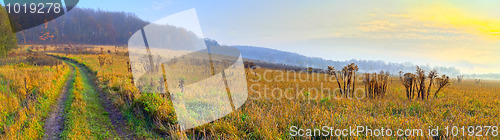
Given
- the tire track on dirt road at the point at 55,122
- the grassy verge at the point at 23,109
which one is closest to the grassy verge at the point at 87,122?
the tire track on dirt road at the point at 55,122

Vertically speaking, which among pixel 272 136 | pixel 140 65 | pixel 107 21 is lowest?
pixel 272 136

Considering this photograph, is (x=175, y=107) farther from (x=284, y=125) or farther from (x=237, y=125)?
(x=284, y=125)

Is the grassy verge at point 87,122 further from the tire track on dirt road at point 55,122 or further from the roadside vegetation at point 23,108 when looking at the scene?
the roadside vegetation at point 23,108

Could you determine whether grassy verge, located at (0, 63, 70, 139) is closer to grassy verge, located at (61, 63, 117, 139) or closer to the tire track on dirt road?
the tire track on dirt road

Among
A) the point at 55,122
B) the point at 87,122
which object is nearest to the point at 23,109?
the point at 55,122

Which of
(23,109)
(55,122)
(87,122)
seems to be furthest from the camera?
(23,109)

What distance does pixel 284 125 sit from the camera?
15.9 feet

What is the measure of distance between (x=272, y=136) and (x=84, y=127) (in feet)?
16.6

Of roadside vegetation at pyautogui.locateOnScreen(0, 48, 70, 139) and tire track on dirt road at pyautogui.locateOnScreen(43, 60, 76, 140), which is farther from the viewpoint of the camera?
tire track on dirt road at pyautogui.locateOnScreen(43, 60, 76, 140)

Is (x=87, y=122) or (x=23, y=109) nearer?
(x=87, y=122)

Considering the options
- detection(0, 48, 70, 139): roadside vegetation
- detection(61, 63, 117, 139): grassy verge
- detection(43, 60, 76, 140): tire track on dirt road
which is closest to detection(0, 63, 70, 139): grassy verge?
detection(0, 48, 70, 139): roadside vegetation

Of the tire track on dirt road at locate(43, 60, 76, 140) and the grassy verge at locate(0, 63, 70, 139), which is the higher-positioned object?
the grassy verge at locate(0, 63, 70, 139)

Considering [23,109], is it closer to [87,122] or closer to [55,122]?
[55,122]

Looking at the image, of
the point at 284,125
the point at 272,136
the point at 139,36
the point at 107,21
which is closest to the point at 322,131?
the point at 284,125
